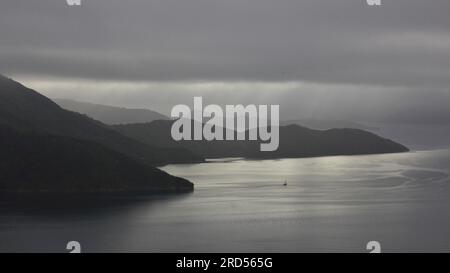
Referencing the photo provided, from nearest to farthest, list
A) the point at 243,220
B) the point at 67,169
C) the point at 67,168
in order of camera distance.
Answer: the point at 243,220
the point at 67,169
the point at 67,168

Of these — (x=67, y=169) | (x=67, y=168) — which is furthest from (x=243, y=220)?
(x=67, y=168)

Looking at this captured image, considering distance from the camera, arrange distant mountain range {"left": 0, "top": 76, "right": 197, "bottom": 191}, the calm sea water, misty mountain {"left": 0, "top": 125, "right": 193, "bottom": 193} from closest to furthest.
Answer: the calm sea water < misty mountain {"left": 0, "top": 125, "right": 193, "bottom": 193} < distant mountain range {"left": 0, "top": 76, "right": 197, "bottom": 191}

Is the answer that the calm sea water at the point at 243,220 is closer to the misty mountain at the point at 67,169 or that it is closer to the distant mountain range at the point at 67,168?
the misty mountain at the point at 67,169

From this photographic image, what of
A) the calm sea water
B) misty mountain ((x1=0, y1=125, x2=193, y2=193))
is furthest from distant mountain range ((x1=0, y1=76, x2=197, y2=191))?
the calm sea water

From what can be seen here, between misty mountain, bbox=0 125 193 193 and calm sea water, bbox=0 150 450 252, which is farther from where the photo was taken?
misty mountain, bbox=0 125 193 193

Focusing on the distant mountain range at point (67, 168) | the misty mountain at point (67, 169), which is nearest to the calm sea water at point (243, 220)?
the misty mountain at point (67, 169)

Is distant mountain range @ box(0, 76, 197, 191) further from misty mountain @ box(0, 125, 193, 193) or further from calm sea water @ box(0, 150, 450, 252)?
calm sea water @ box(0, 150, 450, 252)

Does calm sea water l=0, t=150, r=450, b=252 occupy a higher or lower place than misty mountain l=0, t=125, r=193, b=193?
lower

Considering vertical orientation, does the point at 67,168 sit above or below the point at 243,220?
above

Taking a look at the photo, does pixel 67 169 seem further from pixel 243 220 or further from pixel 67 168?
pixel 243 220
